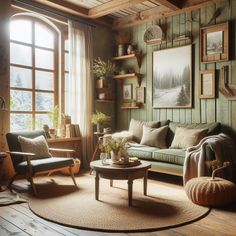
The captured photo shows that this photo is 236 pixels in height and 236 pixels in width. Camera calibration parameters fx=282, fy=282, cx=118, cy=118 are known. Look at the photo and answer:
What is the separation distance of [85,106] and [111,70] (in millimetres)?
1006

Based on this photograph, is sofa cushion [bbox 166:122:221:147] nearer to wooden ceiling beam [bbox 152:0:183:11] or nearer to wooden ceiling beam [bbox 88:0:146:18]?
wooden ceiling beam [bbox 152:0:183:11]

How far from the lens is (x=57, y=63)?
5.45 m

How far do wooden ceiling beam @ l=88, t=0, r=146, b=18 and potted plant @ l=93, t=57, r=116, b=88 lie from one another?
0.90 meters

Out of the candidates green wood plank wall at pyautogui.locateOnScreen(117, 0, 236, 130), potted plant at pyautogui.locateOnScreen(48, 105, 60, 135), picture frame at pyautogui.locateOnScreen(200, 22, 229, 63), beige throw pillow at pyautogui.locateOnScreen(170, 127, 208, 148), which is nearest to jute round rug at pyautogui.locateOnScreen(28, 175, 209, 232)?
beige throw pillow at pyautogui.locateOnScreen(170, 127, 208, 148)

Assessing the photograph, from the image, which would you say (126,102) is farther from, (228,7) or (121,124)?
(228,7)

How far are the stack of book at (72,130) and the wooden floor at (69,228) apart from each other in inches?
86.4

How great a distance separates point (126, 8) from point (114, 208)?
3879mm

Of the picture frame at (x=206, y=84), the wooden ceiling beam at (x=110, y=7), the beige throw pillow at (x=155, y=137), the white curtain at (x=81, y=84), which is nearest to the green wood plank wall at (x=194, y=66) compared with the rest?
the picture frame at (x=206, y=84)

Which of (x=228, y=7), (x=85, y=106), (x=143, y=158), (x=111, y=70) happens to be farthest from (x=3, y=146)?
(x=228, y=7)

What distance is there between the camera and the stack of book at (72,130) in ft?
17.1

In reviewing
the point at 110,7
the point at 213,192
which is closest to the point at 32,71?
the point at 110,7

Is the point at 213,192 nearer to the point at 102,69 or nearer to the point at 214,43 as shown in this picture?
the point at 214,43

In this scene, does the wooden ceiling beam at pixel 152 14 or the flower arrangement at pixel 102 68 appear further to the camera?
the flower arrangement at pixel 102 68

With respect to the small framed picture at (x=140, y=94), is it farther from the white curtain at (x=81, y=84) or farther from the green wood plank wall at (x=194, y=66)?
the white curtain at (x=81, y=84)
